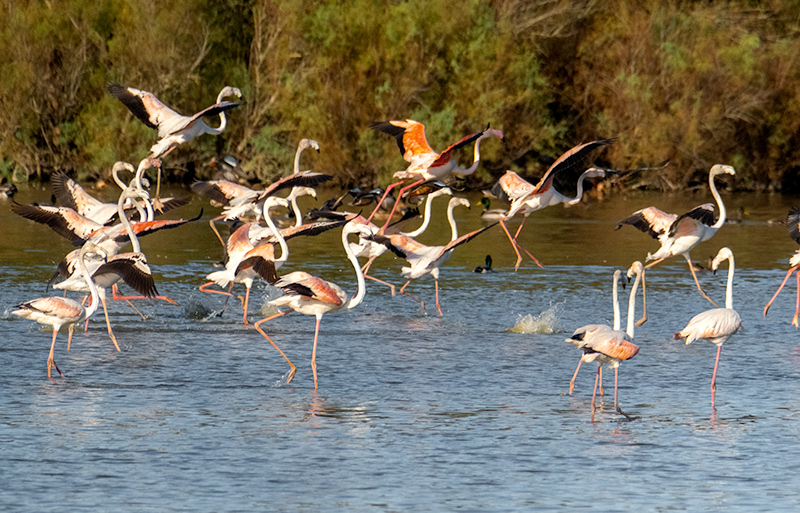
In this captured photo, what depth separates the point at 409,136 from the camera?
45.6 feet

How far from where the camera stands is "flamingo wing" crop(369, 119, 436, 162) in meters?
13.9

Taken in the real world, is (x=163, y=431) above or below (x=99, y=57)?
below

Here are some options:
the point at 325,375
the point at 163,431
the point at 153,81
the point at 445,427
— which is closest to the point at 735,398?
the point at 445,427

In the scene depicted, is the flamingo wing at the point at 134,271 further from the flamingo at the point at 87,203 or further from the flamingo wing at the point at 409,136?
the flamingo wing at the point at 409,136

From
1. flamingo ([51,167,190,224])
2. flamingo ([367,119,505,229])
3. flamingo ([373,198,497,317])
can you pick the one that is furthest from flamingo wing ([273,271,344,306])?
flamingo ([367,119,505,229])

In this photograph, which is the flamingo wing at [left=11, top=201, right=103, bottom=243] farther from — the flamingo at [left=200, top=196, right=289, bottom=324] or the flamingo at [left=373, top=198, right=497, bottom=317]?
the flamingo at [left=373, top=198, right=497, bottom=317]

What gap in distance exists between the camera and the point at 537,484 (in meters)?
5.96

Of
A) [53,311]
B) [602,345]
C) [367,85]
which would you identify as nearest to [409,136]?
[53,311]

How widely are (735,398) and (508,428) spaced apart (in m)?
1.86

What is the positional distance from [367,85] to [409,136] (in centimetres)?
1911

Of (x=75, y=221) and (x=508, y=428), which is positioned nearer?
→ (x=508, y=428)

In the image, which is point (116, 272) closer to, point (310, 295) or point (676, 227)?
point (310, 295)

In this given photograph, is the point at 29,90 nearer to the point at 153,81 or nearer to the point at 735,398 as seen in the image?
the point at 153,81

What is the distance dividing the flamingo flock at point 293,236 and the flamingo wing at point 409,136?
0.01 m
